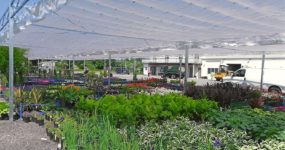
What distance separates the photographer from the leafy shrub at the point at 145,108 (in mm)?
5312

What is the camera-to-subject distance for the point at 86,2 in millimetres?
5488

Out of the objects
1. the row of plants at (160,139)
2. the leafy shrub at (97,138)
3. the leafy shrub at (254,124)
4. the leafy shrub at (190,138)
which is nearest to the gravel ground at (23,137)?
the leafy shrub at (97,138)

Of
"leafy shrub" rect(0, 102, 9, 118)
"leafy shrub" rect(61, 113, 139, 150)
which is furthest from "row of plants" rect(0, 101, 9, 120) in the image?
"leafy shrub" rect(61, 113, 139, 150)

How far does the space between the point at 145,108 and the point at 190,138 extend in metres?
1.48

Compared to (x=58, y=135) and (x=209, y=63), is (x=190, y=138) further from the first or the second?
(x=209, y=63)

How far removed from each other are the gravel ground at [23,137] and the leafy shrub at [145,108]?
3.09 ft

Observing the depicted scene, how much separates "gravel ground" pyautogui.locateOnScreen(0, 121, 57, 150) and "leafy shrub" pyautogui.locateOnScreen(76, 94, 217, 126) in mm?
943

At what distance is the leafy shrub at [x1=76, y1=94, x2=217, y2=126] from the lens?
17.4ft

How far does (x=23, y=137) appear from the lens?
21.1 feet

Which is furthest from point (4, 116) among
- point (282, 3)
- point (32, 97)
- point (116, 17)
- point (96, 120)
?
point (282, 3)

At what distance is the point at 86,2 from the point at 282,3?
319cm

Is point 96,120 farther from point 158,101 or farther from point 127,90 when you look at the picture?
point 127,90

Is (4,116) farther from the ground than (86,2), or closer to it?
closer to it

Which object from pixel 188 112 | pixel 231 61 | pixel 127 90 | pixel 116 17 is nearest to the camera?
pixel 188 112
